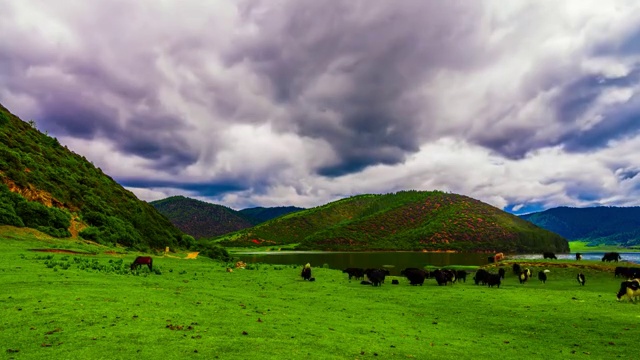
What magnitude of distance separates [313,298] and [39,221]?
1886 inches

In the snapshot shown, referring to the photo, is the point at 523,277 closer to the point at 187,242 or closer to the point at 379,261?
the point at 379,261

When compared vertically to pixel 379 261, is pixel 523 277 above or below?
above

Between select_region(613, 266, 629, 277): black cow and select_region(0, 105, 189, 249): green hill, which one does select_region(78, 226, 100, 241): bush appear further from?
select_region(613, 266, 629, 277): black cow

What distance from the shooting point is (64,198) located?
202 ft

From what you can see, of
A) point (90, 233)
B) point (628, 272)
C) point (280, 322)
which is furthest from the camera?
point (90, 233)

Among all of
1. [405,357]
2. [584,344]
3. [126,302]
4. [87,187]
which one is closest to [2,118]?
[87,187]

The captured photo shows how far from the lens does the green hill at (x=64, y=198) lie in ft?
171

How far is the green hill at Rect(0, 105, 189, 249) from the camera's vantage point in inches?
2047

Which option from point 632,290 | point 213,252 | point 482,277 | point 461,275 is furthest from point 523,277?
point 213,252

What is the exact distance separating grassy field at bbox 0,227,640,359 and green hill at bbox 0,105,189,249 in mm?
29248

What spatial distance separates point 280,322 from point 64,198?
62516 millimetres

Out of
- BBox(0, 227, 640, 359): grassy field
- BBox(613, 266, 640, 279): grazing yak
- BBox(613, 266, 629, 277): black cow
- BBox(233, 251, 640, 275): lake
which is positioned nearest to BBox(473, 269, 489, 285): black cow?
BBox(0, 227, 640, 359): grassy field

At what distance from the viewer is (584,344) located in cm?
1459

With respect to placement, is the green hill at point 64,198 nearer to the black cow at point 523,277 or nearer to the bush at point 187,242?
the bush at point 187,242
